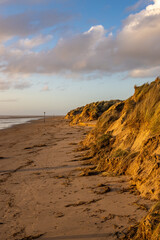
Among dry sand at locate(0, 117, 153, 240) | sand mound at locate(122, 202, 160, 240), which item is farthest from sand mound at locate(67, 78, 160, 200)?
sand mound at locate(122, 202, 160, 240)

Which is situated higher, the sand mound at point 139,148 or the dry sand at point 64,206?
the sand mound at point 139,148

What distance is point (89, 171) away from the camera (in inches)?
301

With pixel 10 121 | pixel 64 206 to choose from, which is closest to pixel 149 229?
pixel 64 206

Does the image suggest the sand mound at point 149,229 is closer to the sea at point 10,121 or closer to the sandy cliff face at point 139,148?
the sandy cliff face at point 139,148

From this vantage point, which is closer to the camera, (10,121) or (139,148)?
(139,148)

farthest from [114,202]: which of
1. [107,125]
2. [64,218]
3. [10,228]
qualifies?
[107,125]

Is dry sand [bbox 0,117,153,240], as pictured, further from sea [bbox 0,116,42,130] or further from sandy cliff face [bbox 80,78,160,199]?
sea [bbox 0,116,42,130]

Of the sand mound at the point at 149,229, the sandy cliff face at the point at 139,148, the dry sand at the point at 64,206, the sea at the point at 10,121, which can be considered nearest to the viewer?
the sand mound at the point at 149,229

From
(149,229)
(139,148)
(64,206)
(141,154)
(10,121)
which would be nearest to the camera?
(149,229)

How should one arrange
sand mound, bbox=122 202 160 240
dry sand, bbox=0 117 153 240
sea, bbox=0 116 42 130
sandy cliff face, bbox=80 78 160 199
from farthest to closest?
1. sea, bbox=0 116 42 130
2. sandy cliff face, bbox=80 78 160 199
3. dry sand, bbox=0 117 153 240
4. sand mound, bbox=122 202 160 240

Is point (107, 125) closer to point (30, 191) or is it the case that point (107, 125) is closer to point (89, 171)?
point (89, 171)

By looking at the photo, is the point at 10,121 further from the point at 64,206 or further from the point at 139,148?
the point at 64,206

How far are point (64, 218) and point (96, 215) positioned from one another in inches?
27.0

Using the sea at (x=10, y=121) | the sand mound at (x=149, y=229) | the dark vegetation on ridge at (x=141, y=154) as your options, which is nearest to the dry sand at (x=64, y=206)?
the sand mound at (x=149, y=229)
